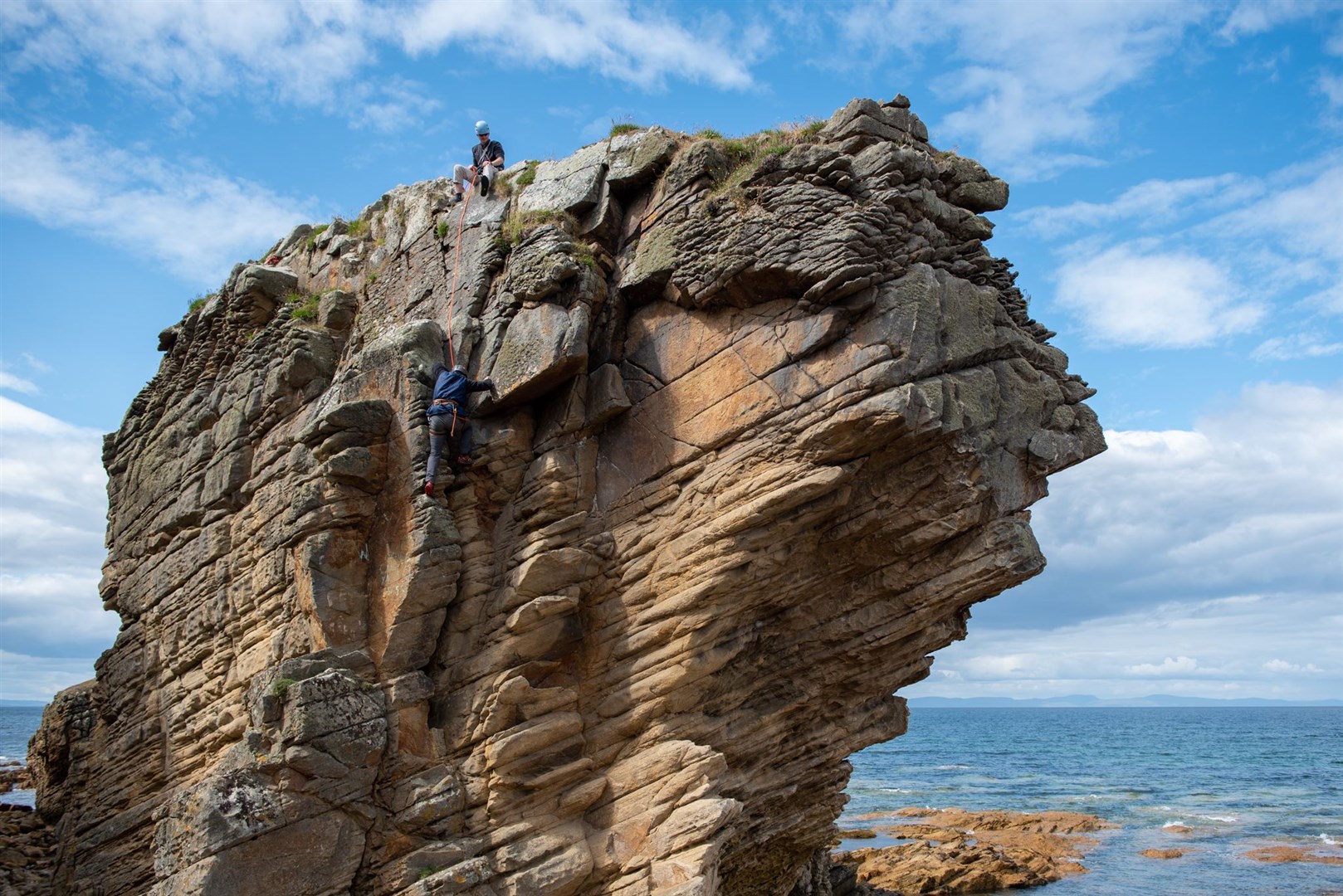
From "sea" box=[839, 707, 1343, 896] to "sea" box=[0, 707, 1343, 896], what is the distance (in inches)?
4.0

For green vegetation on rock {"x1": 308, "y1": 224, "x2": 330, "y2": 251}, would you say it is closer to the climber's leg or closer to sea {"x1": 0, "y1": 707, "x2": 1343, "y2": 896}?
the climber's leg

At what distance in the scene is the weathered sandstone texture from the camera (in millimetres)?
30875

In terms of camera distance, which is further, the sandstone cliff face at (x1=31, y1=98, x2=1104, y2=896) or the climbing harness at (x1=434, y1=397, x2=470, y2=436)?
the climbing harness at (x1=434, y1=397, x2=470, y2=436)

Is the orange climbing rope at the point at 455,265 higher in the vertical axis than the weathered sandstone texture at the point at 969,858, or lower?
higher

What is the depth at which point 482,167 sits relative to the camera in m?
19.6

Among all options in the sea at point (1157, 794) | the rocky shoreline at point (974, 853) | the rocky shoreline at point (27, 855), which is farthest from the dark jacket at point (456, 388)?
the sea at point (1157, 794)

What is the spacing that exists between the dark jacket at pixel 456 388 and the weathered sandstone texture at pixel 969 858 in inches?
644

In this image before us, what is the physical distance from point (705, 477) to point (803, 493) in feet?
5.34

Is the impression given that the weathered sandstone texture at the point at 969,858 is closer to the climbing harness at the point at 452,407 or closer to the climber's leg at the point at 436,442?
the climber's leg at the point at 436,442

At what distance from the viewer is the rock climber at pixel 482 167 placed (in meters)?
19.4

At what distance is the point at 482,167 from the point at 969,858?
27.1 m

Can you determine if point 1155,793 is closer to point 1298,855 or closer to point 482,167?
point 1298,855

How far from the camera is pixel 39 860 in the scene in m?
24.2

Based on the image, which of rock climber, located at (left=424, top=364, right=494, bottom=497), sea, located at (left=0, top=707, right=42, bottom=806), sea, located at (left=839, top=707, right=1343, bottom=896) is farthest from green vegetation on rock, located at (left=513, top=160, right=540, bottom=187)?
sea, located at (left=839, top=707, right=1343, bottom=896)
